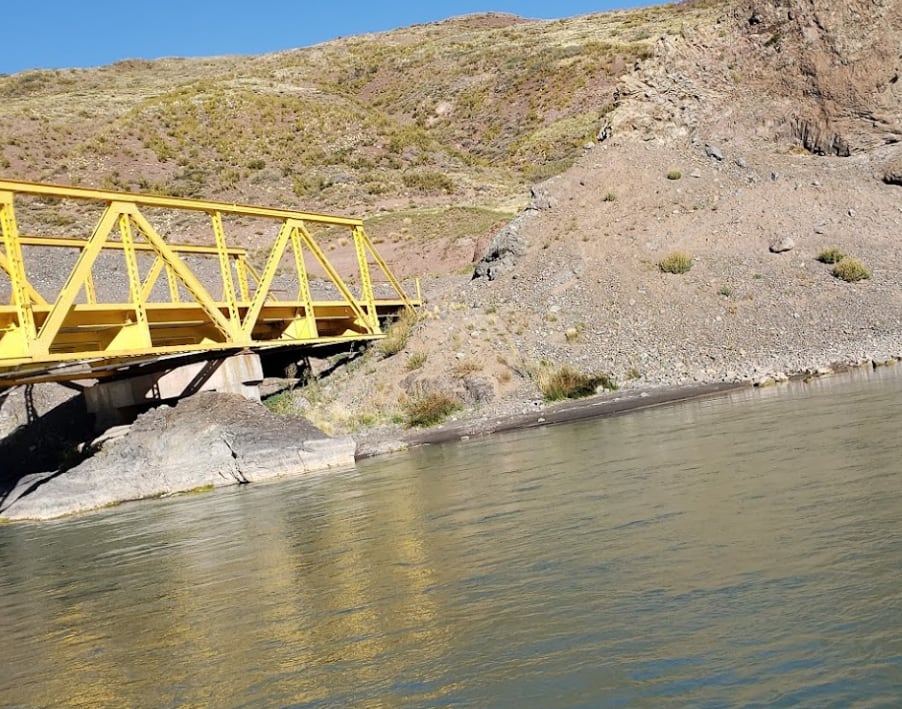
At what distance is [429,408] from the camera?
2158 cm

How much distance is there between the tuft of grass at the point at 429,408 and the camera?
69.9ft

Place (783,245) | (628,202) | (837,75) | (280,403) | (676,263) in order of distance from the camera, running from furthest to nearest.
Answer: (837,75)
(628,202)
(783,245)
(676,263)
(280,403)

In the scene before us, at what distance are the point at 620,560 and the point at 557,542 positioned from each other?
1.00 meters

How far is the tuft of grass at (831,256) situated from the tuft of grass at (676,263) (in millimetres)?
3572

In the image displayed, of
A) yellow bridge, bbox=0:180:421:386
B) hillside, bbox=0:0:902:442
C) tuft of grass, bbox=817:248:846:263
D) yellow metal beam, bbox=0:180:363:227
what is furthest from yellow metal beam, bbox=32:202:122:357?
tuft of grass, bbox=817:248:846:263

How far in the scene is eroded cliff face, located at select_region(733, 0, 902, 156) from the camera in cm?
3238

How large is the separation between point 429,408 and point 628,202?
39.8 feet

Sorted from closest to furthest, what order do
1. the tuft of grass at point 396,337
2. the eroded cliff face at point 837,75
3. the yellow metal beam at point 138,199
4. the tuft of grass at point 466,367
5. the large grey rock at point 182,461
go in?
1. the yellow metal beam at point 138,199
2. the large grey rock at point 182,461
3. the tuft of grass at point 466,367
4. the tuft of grass at point 396,337
5. the eroded cliff face at point 837,75

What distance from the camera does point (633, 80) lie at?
3625 centimetres

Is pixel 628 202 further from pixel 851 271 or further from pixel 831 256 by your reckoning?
pixel 851 271

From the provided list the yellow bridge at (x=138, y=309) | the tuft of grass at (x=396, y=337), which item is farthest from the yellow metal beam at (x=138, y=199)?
the tuft of grass at (x=396, y=337)

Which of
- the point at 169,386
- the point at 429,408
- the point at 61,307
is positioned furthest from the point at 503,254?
the point at 61,307

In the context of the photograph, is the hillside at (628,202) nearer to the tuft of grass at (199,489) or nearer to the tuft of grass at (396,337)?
the tuft of grass at (396,337)

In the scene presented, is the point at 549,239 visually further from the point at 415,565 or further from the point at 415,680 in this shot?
the point at 415,680
